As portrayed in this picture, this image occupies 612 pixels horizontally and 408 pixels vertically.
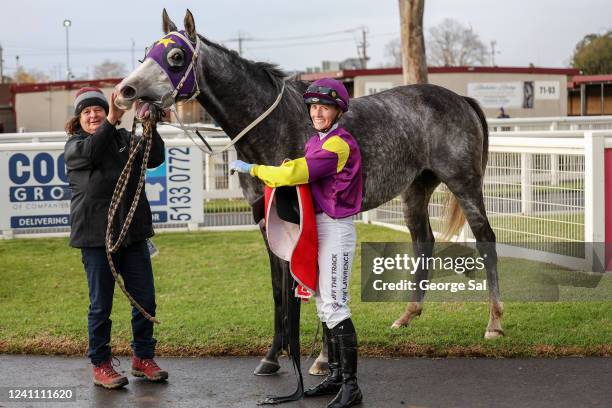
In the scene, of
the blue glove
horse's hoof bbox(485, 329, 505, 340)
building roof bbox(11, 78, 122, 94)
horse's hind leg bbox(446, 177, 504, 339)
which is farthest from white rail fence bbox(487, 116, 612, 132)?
building roof bbox(11, 78, 122, 94)

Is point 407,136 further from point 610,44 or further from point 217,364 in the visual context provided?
point 610,44

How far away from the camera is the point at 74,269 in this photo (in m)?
10.0

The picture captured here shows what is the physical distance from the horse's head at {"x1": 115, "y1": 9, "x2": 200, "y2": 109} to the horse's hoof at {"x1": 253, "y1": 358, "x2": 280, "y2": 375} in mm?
1782

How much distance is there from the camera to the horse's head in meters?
5.37

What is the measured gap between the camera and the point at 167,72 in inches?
215

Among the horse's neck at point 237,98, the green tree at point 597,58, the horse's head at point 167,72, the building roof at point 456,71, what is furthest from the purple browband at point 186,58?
the green tree at point 597,58

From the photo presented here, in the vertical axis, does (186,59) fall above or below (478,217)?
above

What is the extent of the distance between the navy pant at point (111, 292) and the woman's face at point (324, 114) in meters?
1.47

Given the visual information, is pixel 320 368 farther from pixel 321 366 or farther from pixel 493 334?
pixel 493 334

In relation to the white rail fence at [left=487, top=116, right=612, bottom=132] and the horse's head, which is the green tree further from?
the horse's head

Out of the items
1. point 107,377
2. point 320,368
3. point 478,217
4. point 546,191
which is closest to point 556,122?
point 546,191

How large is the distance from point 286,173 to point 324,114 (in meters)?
0.40

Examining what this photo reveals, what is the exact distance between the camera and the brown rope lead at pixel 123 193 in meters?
5.46

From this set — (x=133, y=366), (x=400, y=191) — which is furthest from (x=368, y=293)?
(x=133, y=366)
